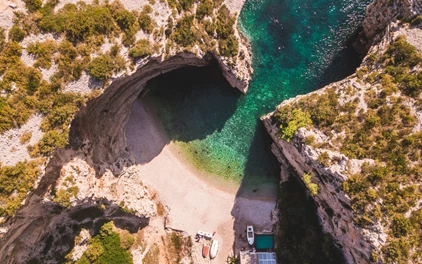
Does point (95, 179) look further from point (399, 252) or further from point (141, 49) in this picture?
point (399, 252)

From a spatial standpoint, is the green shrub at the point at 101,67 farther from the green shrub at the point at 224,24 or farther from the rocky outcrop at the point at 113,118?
the green shrub at the point at 224,24

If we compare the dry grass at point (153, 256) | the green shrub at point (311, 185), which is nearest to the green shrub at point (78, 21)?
the green shrub at point (311, 185)

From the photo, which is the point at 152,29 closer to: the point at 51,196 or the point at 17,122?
the point at 17,122

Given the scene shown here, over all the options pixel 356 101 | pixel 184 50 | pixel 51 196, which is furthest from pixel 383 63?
pixel 51 196

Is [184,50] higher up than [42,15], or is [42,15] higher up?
[184,50]

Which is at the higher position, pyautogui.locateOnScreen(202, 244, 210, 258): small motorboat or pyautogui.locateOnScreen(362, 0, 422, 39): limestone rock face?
pyautogui.locateOnScreen(362, 0, 422, 39): limestone rock face

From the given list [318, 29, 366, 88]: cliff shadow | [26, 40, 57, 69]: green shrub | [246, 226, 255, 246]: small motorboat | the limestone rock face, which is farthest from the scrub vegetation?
the limestone rock face

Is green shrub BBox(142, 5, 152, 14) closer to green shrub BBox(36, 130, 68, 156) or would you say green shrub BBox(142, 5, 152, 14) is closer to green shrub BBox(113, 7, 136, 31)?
green shrub BBox(113, 7, 136, 31)
